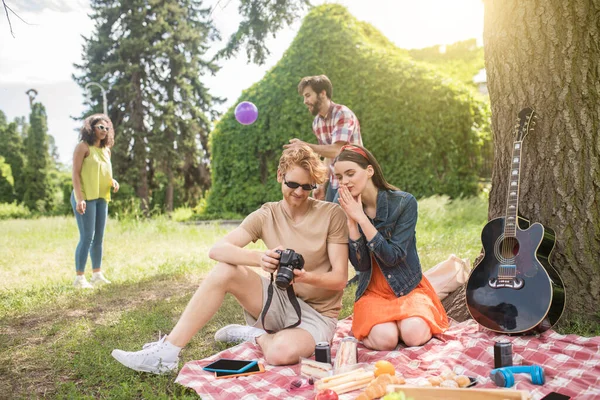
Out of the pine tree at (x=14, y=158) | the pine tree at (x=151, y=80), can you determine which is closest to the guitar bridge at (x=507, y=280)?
the pine tree at (x=151, y=80)

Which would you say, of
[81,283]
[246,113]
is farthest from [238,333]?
[246,113]

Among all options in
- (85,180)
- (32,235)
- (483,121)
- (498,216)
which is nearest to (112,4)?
(32,235)

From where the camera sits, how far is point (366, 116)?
Answer: 37.6 feet

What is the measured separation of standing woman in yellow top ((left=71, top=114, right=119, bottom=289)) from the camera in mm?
5242

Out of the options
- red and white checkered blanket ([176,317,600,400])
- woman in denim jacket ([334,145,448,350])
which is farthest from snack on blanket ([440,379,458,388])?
woman in denim jacket ([334,145,448,350])

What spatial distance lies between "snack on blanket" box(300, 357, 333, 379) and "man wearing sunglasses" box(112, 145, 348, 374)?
8.2 inches

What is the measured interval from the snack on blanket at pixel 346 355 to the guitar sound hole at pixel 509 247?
1.15 m

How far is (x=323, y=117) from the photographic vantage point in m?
5.02

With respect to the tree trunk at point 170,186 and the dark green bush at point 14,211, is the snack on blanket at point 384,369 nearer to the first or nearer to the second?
the tree trunk at point 170,186

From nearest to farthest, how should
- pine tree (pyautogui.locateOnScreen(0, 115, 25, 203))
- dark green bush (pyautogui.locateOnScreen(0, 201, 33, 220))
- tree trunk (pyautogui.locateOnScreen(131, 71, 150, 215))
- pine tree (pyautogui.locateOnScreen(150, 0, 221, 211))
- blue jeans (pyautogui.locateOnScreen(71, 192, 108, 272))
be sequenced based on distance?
blue jeans (pyautogui.locateOnScreen(71, 192, 108, 272)) < tree trunk (pyautogui.locateOnScreen(131, 71, 150, 215)) < pine tree (pyautogui.locateOnScreen(150, 0, 221, 211)) < dark green bush (pyautogui.locateOnScreen(0, 201, 33, 220)) < pine tree (pyautogui.locateOnScreen(0, 115, 25, 203))

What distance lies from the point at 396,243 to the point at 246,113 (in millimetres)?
5973

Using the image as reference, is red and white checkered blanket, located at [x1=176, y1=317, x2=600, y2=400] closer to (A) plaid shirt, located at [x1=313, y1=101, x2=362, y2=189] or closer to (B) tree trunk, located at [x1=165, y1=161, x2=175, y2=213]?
(A) plaid shirt, located at [x1=313, y1=101, x2=362, y2=189]

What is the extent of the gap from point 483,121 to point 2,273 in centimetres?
920

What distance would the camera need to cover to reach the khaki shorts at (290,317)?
3035mm
